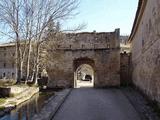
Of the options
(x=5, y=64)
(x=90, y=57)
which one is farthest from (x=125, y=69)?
(x=5, y=64)

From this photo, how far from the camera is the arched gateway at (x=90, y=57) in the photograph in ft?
86.8

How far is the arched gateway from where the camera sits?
26469mm

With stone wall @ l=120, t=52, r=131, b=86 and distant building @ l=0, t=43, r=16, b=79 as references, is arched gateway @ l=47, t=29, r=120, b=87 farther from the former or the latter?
distant building @ l=0, t=43, r=16, b=79

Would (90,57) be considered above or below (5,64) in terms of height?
above

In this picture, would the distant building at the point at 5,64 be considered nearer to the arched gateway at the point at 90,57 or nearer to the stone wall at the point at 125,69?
the arched gateway at the point at 90,57

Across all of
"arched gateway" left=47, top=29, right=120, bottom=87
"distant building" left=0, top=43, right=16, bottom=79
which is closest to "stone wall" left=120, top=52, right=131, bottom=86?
A: "arched gateway" left=47, top=29, right=120, bottom=87

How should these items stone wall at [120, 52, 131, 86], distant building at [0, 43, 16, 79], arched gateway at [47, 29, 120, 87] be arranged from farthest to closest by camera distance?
distant building at [0, 43, 16, 79], stone wall at [120, 52, 131, 86], arched gateway at [47, 29, 120, 87]

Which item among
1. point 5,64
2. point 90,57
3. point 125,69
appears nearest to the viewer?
point 90,57

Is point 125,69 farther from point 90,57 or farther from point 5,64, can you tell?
point 5,64

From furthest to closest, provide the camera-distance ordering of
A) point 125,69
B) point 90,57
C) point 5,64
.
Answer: point 5,64, point 125,69, point 90,57

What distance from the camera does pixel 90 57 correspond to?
88.7 ft

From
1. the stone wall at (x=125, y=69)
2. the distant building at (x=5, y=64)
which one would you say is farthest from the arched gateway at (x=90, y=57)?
the distant building at (x=5, y=64)

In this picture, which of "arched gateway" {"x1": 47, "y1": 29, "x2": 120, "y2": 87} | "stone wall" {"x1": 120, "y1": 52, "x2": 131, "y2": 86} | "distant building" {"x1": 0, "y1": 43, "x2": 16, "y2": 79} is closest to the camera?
"arched gateway" {"x1": 47, "y1": 29, "x2": 120, "y2": 87}

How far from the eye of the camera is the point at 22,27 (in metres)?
23.0
